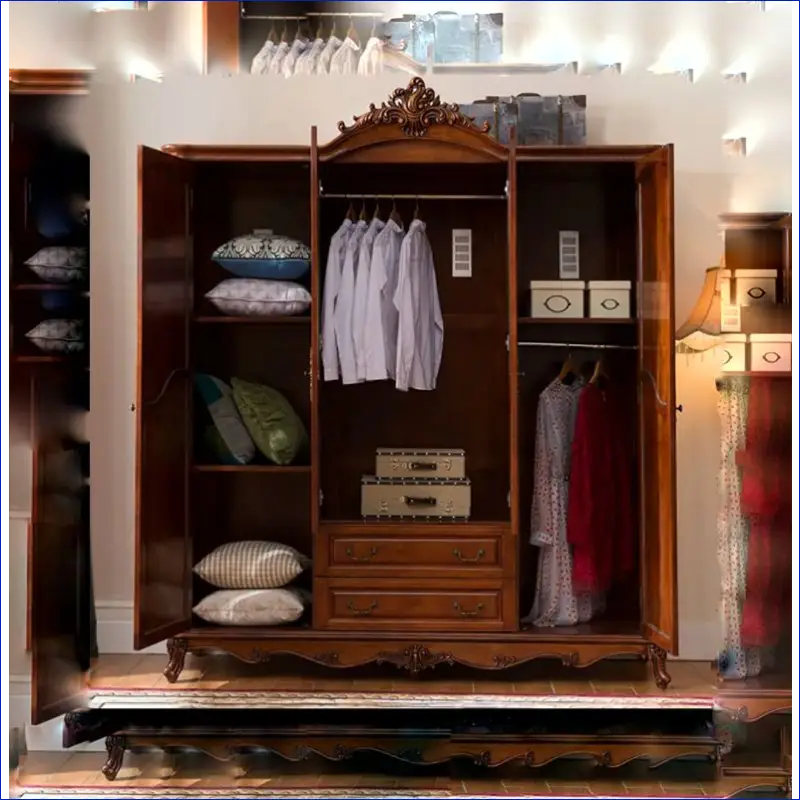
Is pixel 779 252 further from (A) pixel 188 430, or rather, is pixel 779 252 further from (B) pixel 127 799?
(B) pixel 127 799

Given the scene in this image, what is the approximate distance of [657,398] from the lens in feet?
10.9

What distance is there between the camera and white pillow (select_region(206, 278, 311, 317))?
3.47 metres

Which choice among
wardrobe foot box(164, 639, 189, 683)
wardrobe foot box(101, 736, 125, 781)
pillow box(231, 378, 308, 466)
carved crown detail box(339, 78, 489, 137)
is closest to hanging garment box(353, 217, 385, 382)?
pillow box(231, 378, 308, 466)

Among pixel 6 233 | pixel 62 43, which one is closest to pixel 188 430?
pixel 6 233

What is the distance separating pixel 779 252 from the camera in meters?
3.58

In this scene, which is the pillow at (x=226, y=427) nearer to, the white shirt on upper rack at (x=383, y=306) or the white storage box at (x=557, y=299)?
the white shirt on upper rack at (x=383, y=306)

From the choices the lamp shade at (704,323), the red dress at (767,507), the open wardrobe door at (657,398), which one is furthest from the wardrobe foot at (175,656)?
the lamp shade at (704,323)

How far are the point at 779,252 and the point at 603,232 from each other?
2.17ft

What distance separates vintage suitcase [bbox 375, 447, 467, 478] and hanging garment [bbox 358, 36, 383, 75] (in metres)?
1.52

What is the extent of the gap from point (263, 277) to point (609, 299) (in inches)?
50.8

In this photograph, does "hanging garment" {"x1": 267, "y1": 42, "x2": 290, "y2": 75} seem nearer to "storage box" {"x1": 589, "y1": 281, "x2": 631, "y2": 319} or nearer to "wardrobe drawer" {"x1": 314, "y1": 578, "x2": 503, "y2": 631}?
"storage box" {"x1": 589, "y1": 281, "x2": 631, "y2": 319}

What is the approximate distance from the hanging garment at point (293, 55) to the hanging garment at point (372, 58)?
0.23m

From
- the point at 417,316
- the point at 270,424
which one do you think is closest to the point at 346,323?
the point at 417,316

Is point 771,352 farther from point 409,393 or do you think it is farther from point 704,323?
point 409,393
